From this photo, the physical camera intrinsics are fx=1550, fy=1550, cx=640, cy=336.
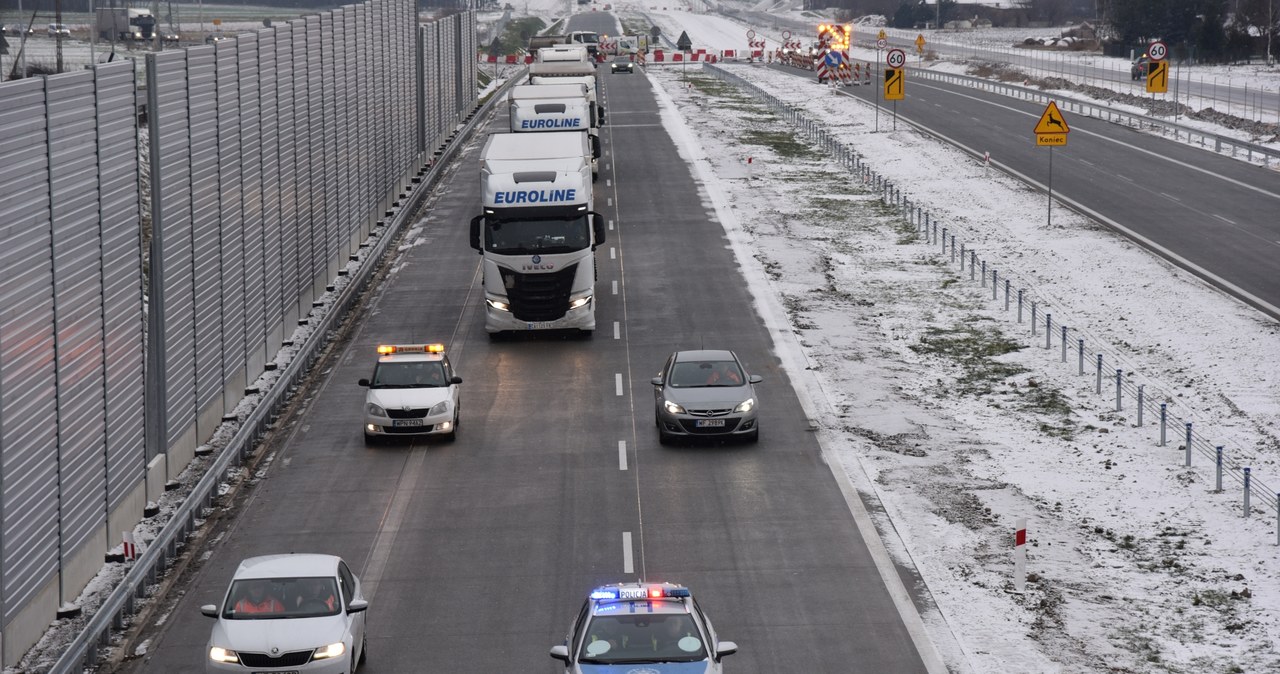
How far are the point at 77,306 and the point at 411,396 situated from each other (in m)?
8.40

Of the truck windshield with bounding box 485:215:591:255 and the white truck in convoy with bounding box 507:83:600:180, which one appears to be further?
the white truck in convoy with bounding box 507:83:600:180

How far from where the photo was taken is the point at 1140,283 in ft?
136

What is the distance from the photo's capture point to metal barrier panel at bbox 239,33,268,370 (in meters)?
30.9

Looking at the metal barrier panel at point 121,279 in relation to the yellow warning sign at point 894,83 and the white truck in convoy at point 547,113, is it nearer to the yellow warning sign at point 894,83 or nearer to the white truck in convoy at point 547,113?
the white truck in convoy at point 547,113

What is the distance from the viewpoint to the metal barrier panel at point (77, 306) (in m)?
19.5

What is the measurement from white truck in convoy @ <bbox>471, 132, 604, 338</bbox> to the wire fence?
10.6 meters

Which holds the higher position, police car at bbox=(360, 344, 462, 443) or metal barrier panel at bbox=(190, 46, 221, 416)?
metal barrier panel at bbox=(190, 46, 221, 416)

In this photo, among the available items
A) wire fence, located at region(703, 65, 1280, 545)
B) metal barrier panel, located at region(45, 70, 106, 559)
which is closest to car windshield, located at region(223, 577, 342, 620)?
metal barrier panel, located at region(45, 70, 106, 559)

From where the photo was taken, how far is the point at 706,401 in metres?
27.5

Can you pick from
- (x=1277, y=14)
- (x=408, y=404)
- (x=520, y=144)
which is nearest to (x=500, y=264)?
(x=520, y=144)

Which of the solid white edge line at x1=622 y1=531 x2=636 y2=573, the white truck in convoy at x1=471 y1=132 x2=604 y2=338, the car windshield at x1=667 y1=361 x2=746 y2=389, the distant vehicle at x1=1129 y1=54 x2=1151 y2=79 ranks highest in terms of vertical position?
the distant vehicle at x1=1129 y1=54 x2=1151 y2=79

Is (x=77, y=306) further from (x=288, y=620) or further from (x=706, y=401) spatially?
(x=706, y=401)

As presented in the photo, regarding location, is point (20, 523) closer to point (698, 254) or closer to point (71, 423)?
point (71, 423)

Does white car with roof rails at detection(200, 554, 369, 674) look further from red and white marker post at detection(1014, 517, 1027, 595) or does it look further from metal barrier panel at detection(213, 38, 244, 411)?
metal barrier panel at detection(213, 38, 244, 411)
